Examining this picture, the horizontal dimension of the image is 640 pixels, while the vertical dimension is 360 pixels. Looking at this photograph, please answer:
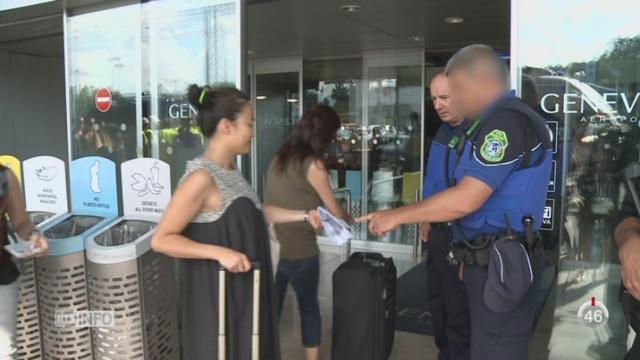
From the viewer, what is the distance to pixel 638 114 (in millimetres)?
2850

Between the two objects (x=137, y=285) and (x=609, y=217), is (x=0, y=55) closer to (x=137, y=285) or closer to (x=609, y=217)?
(x=137, y=285)

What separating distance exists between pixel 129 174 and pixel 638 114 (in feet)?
10.2

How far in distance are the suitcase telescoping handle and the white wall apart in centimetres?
797

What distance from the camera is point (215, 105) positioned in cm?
214

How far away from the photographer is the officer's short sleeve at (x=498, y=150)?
2041 mm

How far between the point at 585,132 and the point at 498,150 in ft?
4.10

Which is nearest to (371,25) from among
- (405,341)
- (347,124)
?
(347,124)

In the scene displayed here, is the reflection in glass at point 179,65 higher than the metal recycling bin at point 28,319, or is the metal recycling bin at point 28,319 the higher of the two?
the reflection in glass at point 179,65

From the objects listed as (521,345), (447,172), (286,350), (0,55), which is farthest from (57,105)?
(521,345)

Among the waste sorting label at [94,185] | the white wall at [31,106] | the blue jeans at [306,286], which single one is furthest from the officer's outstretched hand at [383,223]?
the white wall at [31,106]

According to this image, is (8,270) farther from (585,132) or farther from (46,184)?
(585,132)

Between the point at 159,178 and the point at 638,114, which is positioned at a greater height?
the point at 638,114

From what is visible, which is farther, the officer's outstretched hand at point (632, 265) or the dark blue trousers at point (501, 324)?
the dark blue trousers at point (501, 324)

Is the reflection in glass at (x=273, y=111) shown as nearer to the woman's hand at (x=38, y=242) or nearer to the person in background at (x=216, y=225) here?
the woman's hand at (x=38, y=242)
